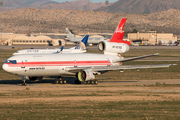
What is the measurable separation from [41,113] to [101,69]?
19859mm

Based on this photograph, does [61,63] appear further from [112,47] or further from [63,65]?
[112,47]

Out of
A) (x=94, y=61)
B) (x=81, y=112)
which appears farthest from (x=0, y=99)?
(x=94, y=61)

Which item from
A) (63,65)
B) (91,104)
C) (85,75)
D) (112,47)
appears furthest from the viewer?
(112,47)

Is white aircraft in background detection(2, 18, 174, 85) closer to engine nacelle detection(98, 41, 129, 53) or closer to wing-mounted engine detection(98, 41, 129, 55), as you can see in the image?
engine nacelle detection(98, 41, 129, 53)

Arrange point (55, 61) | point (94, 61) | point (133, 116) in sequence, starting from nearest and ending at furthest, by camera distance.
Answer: point (133, 116)
point (55, 61)
point (94, 61)

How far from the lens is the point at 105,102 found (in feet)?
91.8

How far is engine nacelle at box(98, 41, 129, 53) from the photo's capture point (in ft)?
158

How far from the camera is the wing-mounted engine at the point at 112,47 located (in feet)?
158

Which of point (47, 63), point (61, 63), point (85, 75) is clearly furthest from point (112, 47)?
point (47, 63)

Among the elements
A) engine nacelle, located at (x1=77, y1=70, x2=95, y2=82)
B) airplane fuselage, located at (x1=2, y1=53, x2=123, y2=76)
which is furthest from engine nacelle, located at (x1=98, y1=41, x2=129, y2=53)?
engine nacelle, located at (x1=77, y1=70, x2=95, y2=82)

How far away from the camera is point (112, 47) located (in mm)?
48688

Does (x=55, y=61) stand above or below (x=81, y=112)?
above

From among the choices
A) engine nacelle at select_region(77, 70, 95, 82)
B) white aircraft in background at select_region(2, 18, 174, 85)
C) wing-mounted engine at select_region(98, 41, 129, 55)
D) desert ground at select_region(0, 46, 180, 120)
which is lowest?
desert ground at select_region(0, 46, 180, 120)

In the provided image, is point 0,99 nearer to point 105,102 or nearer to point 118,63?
point 105,102
